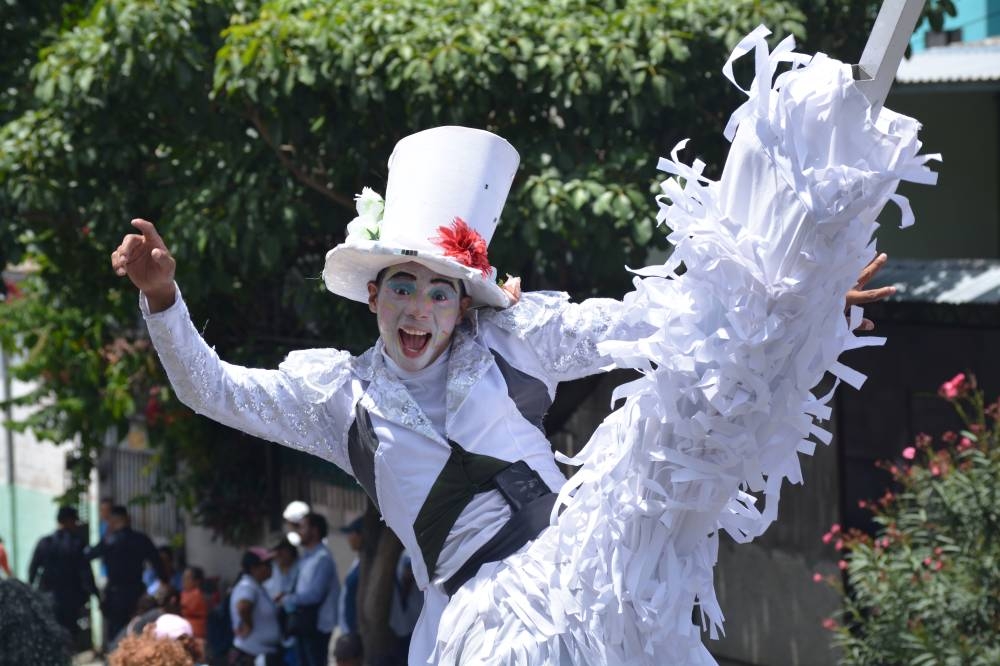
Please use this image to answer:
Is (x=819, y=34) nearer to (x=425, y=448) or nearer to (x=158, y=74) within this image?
(x=158, y=74)

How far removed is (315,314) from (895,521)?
2.76m

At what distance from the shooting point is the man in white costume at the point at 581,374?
258cm

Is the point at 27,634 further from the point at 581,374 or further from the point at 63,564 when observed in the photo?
the point at 63,564

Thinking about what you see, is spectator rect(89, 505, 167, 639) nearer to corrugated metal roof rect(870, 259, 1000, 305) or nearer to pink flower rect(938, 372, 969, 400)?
corrugated metal roof rect(870, 259, 1000, 305)

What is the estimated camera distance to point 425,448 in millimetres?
3344

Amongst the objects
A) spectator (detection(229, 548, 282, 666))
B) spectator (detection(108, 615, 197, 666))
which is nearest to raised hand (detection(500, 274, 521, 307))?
spectator (detection(108, 615, 197, 666))

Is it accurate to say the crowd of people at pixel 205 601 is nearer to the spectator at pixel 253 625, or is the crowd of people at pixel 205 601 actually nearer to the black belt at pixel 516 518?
the spectator at pixel 253 625

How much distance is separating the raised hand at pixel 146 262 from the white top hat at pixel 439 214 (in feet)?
1.25

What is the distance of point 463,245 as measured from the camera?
3352 mm

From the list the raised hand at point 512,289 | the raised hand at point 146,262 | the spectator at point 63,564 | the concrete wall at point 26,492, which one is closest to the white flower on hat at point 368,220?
the raised hand at point 512,289

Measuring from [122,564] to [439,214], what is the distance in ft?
24.0

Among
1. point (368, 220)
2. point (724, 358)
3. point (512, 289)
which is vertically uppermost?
point (368, 220)

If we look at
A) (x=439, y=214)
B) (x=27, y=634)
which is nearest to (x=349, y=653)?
(x=27, y=634)

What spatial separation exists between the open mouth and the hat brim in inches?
5.6
